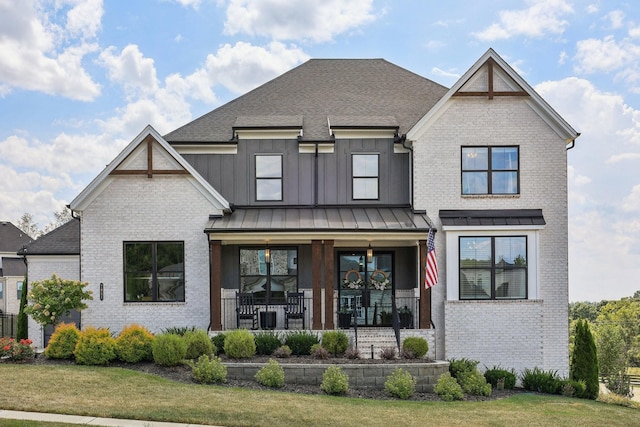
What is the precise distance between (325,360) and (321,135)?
8.02 metres

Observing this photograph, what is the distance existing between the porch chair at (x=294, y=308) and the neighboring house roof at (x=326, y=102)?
5376 mm

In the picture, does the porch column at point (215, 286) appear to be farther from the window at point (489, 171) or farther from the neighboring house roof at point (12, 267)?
the neighboring house roof at point (12, 267)

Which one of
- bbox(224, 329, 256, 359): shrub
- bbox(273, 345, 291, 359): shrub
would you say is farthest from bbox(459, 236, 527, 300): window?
bbox(224, 329, 256, 359): shrub

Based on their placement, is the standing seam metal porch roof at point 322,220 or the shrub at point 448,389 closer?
the shrub at point 448,389

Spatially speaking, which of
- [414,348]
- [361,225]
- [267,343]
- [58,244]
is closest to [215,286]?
[267,343]

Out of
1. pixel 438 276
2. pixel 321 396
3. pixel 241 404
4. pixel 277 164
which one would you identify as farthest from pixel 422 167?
pixel 241 404

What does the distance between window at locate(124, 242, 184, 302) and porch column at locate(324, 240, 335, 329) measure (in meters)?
4.53

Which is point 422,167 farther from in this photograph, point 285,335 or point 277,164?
point 285,335

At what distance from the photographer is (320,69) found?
23.1 meters

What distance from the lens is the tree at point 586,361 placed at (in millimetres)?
16969

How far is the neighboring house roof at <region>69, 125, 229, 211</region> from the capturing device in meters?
17.9

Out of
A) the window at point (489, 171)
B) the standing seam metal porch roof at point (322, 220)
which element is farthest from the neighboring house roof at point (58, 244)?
the window at point (489, 171)

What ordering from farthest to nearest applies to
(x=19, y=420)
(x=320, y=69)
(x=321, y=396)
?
1. (x=320, y=69)
2. (x=321, y=396)
3. (x=19, y=420)

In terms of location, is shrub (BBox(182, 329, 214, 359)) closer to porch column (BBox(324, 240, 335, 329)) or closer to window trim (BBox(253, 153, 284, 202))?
porch column (BBox(324, 240, 335, 329))
